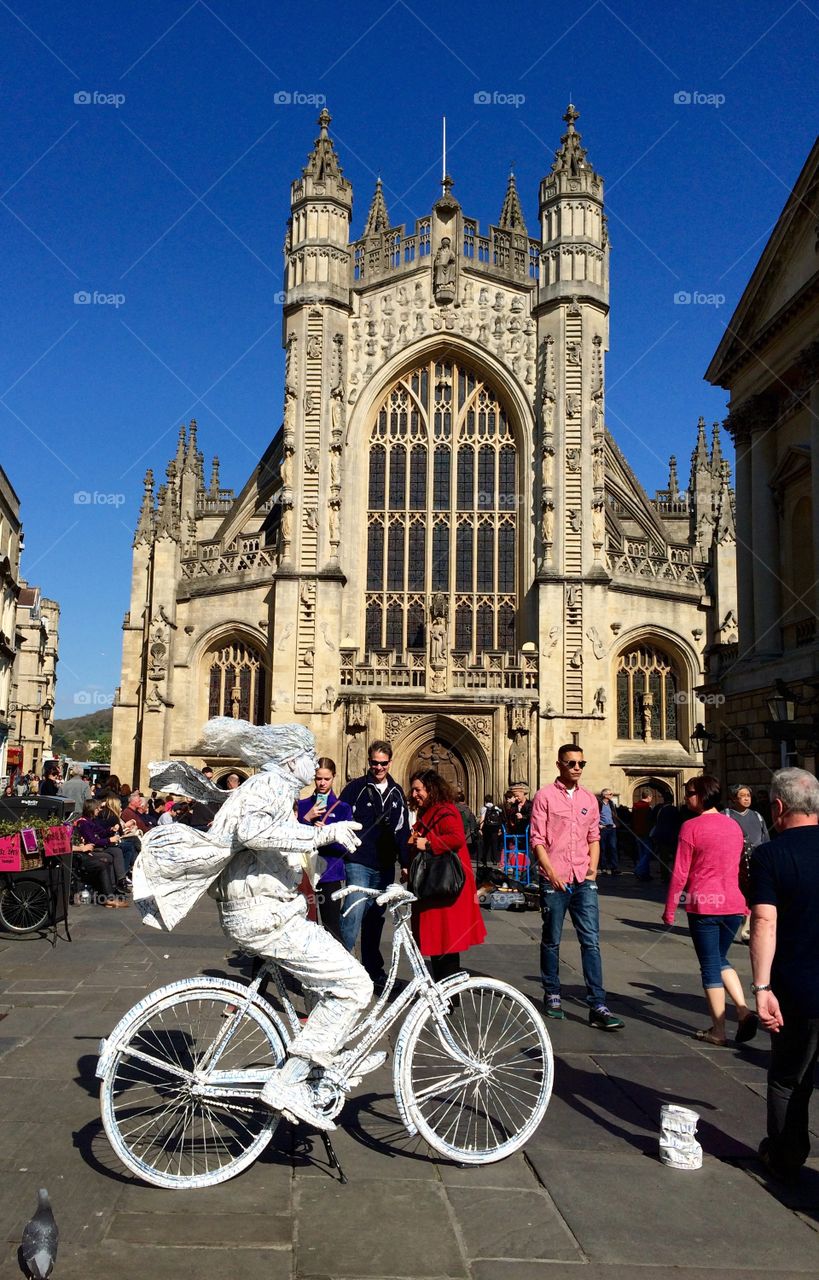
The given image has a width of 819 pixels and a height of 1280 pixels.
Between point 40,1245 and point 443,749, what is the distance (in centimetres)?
2417

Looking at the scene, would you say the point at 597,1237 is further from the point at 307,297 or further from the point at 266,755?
the point at 307,297

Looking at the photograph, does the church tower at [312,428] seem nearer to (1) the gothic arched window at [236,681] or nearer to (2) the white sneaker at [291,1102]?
(1) the gothic arched window at [236,681]

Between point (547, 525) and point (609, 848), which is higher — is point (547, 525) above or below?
above

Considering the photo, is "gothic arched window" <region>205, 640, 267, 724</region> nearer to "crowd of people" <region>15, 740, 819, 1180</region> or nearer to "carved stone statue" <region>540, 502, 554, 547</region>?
"carved stone statue" <region>540, 502, 554, 547</region>

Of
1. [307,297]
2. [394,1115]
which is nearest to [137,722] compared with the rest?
[307,297]

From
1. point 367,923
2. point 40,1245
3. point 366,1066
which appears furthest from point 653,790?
point 40,1245

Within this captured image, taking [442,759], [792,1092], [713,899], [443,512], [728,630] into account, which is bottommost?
[792,1092]

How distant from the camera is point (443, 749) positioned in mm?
26938

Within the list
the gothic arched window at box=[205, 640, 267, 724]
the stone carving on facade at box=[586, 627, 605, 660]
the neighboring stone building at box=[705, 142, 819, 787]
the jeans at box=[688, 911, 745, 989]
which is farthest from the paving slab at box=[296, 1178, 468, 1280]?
the gothic arched window at box=[205, 640, 267, 724]

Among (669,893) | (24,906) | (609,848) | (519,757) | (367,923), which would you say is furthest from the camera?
(519,757)

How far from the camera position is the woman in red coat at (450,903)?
5.85 metres

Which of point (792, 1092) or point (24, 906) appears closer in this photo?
point (792, 1092)

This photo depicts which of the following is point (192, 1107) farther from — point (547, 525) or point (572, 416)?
point (572, 416)

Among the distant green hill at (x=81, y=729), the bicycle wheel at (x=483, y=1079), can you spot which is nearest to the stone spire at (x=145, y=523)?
the bicycle wheel at (x=483, y=1079)
